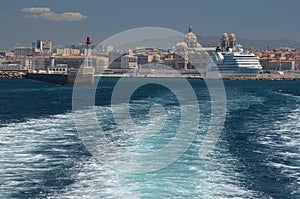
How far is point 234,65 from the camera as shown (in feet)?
477

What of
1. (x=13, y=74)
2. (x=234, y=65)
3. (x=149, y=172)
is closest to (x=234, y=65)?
(x=234, y=65)

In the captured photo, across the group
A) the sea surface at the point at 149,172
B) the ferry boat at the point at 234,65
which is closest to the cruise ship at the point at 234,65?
the ferry boat at the point at 234,65

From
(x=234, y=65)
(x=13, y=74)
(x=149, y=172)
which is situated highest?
(x=234, y=65)

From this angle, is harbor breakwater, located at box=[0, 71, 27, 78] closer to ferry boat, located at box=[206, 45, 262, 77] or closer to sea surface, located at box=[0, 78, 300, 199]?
ferry boat, located at box=[206, 45, 262, 77]

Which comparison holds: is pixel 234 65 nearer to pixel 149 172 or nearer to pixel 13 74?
pixel 13 74

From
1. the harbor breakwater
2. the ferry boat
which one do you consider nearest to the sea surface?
the harbor breakwater

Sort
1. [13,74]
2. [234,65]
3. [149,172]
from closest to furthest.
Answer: [149,172] → [13,74] → [234,65]

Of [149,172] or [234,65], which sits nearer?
[149,172]

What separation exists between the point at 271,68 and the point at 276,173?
17859 cm

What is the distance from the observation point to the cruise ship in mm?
144500

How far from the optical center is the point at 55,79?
91000 mm

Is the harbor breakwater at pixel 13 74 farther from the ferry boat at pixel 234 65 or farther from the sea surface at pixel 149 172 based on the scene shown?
the sea surface at pixel 149 172

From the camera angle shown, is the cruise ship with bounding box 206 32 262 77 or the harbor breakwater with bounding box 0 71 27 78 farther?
the cruise ship with bounding box 206 32 262 77

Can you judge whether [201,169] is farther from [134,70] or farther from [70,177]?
[134,70]
